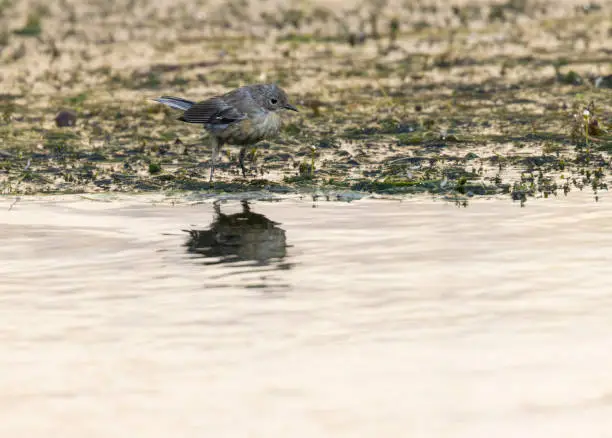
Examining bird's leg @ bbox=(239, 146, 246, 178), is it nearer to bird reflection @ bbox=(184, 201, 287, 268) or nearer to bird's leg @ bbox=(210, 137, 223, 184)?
bird's leg @ bbox=(210, 137, 223, 184)

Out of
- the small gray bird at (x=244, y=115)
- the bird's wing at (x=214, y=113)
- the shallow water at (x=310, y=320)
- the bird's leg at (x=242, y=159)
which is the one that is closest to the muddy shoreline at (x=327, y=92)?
the bird's leg at (x=242, y=159)

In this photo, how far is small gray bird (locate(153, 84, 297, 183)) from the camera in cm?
1261

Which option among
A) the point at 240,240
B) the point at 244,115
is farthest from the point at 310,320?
the point at 244,115

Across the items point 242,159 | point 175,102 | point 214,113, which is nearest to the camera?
point 214,113

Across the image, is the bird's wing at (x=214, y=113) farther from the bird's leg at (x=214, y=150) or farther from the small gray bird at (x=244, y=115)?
the bird's leg at (x=214, y=150)

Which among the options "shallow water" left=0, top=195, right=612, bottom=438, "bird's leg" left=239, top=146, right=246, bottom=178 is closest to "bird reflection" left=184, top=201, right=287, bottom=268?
"shallow water" left=0, top=195, right=612, bottom=438

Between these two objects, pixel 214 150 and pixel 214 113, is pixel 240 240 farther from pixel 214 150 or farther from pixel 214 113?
pixel 214 150

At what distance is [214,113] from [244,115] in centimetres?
36

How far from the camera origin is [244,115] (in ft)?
41.3

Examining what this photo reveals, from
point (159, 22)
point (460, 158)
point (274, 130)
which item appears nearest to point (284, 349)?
point (274, 130)

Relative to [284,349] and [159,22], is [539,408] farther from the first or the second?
[159,22]

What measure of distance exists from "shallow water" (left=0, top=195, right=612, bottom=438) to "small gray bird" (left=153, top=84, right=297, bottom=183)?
1415 millimetres

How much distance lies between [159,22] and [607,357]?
18.4 metres

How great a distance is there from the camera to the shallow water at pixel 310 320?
6359 millimetres
